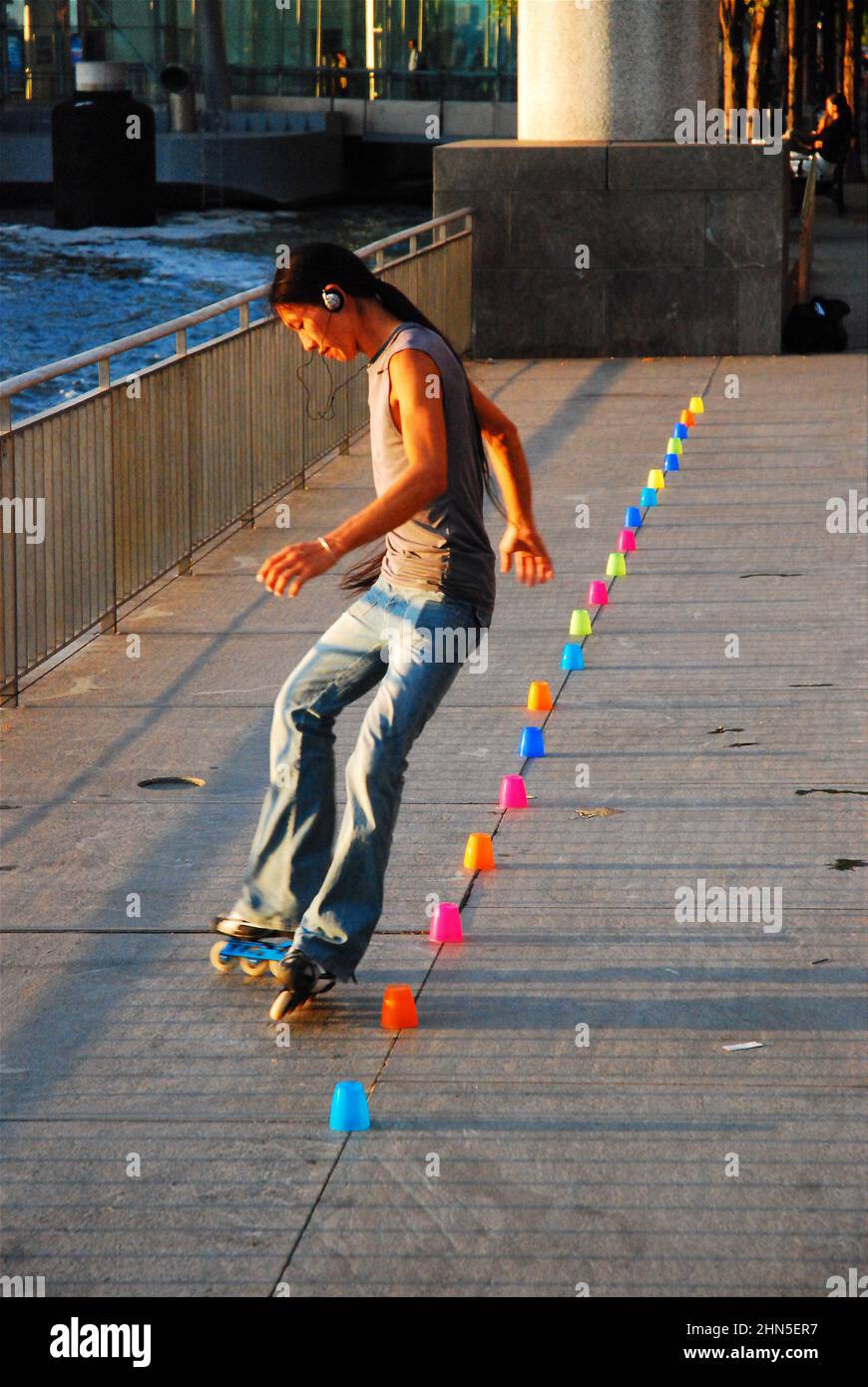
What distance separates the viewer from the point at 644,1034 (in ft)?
16.7

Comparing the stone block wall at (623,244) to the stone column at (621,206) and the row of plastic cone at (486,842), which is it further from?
the row of plastic cone at (486,842)

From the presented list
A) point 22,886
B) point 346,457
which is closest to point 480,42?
point 346,457

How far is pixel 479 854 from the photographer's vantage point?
625 cm

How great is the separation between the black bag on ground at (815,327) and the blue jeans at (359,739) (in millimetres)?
13938

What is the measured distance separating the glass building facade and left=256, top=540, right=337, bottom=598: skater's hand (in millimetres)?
62780

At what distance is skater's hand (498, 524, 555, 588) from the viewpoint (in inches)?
210

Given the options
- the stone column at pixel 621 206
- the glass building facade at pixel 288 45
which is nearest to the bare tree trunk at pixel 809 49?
the glass building facade at pixel 288 45

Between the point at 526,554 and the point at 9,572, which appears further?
the point at 9,572

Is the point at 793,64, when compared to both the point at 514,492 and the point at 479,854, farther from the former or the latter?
the point at 514,492

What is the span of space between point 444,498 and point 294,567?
22.9 inches

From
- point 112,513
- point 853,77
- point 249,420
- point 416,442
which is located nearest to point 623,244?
point 249,420

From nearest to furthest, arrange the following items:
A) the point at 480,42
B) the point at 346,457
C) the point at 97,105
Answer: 1. the point at 346,457
2. the point at 97,105
3. the point at 480,42
